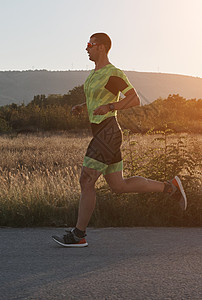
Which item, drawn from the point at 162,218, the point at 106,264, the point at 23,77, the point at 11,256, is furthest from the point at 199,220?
the point at 23,77

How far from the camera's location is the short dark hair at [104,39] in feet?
15.8

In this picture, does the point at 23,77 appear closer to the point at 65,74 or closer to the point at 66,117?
the point at 65,74

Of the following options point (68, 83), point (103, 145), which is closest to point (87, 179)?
point (103, 145)

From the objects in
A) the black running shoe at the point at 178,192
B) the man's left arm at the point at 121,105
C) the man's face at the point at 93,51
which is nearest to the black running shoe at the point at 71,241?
the black running shoe at the point at 178,192

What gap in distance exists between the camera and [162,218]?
586 cm

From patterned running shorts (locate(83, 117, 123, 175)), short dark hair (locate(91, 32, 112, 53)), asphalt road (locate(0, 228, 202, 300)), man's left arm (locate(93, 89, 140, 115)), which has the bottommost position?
asphalt road (locate(0, 228, 202, 300))

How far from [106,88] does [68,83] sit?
6320 inches

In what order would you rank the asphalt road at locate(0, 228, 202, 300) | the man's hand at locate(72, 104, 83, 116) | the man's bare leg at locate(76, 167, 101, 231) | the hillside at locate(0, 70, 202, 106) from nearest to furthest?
the asphalt road at locate(0, 228, 202, 300) → the man's bare leg at locate(76, 167, 101, 231) → the man's hand at locate(72, 104, 83, 116) → the hillside at locate(0, 70, 202, 106)

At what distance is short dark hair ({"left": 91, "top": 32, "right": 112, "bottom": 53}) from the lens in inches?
190

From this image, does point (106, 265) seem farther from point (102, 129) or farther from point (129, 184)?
point (102, 129)

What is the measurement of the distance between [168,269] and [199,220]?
2024mm

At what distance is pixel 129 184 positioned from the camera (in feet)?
16.0

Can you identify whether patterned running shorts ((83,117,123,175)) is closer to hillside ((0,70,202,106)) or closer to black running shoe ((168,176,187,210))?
black running shoe ((168,176,187,210))

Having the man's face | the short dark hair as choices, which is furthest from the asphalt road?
the short dark hair
